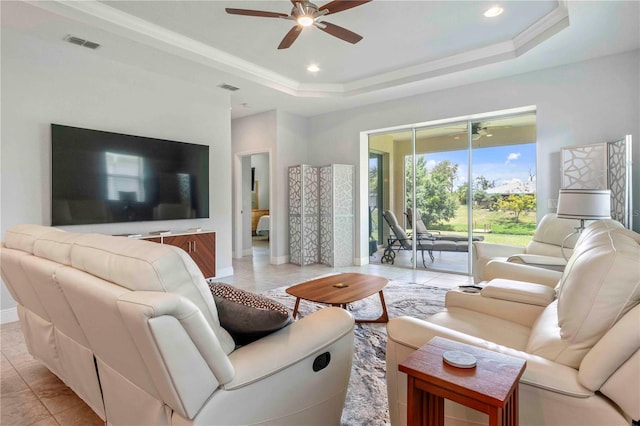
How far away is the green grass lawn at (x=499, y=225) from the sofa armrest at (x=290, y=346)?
4214 millimetres

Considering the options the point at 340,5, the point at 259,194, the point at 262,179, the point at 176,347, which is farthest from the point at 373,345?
the point at 262,179

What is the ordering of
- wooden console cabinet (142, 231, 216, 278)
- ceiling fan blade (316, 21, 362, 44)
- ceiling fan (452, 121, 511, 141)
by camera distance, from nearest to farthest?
ceiling fan blade (316, 21, 362, 44) → wooden console cabinet (142, 231, 216, 278) → ceiling fan (452, 121, 511, 141)

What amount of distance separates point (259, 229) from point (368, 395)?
7.69 meters

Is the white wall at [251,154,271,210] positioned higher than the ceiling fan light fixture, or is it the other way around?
the ceiling fan light fixture

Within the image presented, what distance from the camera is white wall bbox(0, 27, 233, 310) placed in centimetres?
330

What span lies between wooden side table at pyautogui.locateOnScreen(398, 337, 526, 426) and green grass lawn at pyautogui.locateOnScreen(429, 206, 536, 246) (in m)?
4.21

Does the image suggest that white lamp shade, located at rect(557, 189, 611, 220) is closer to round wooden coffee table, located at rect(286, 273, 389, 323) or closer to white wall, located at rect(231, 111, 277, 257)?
round wooden coffee table, located at rect(286, 273, 389, 323)

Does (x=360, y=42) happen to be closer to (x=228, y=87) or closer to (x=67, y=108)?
(x=228, y=87)

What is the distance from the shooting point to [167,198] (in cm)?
446

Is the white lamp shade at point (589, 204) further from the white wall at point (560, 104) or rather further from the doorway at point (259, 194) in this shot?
the doorway at point (259, 194)

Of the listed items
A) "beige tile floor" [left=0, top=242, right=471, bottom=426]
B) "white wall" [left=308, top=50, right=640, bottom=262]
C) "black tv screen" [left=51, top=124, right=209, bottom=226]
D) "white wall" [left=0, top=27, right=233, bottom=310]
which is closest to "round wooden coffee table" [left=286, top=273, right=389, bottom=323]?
"beige tile floor" [left=0, top=242, right=471, bottom=426]

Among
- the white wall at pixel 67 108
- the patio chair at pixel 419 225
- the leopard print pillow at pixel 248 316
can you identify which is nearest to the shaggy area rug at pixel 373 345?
the leopard print pillow at pixel 248 316

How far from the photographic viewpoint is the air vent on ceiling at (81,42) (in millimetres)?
3434

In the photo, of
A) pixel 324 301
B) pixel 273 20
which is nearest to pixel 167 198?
pixel 273 20
